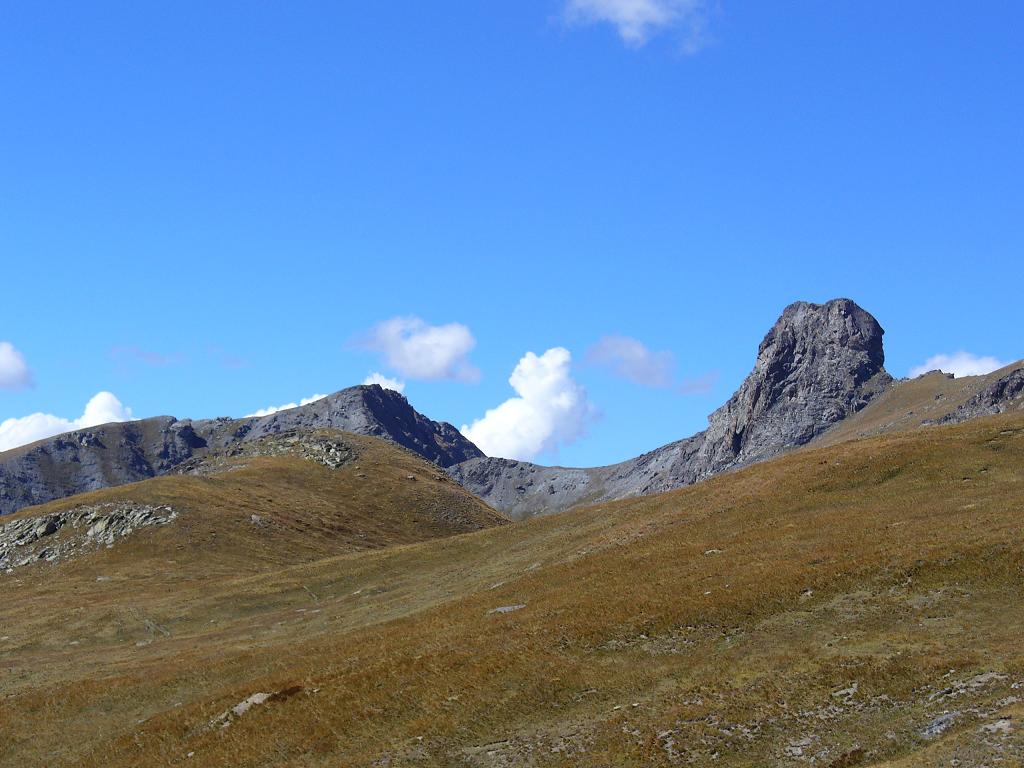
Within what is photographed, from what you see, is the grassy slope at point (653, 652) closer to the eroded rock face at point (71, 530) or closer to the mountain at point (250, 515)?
the mountain at point (250, 515)

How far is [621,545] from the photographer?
221ft

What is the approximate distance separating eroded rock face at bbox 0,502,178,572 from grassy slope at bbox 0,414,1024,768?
134ft

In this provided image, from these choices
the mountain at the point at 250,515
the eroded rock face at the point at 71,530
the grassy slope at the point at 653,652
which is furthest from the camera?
the eroded rock face at the point at 71,530

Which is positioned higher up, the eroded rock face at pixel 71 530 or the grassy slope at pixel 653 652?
the eroded rock face at pixel 71 530

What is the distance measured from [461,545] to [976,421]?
47.0 metres

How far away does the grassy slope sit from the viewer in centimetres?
3114

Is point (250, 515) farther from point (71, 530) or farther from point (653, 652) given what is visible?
point (653, 652)

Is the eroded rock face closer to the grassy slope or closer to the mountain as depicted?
the mountain

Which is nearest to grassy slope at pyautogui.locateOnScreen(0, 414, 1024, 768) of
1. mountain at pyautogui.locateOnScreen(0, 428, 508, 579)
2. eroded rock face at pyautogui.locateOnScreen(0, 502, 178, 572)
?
mountain at pyautogui.locateOnScreen(0, 428, 508, 579)

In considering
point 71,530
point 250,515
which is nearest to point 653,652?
point 250,515

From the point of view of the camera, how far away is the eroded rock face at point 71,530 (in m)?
116

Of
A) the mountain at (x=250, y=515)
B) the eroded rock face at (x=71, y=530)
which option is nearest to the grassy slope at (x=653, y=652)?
the mountain at (x=250, y=515)

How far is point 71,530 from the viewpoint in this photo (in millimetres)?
120688

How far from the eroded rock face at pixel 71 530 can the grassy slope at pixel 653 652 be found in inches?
1602
